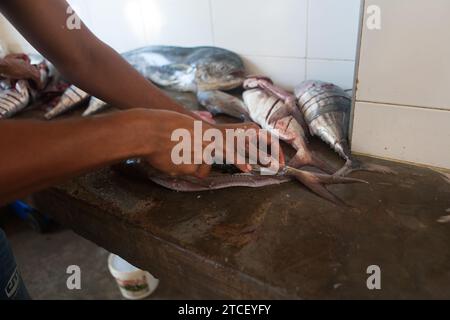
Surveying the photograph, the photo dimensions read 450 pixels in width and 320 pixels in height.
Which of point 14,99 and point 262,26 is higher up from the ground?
point 262,26

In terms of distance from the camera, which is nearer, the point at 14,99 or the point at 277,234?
the point at 277,234

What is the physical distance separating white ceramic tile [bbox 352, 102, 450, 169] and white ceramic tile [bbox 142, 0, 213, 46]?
107cm

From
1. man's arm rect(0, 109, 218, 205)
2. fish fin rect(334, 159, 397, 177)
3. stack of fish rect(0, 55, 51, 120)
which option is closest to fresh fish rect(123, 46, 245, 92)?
stack of fish rect(0, 55, 51, 120)

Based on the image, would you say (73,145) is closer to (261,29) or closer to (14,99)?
(261,29)

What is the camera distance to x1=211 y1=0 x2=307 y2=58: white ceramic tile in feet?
5.04

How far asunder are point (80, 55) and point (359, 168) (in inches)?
35.5

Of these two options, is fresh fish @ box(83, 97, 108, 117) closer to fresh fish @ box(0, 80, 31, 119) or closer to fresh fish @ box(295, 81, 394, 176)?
fresh fish @ box(0, 80, 31, 119)

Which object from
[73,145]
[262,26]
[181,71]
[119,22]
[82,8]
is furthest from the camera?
[82,8]

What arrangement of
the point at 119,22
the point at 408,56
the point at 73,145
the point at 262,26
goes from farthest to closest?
1. the point at 119,22
2. the point at 262,26
3. the point at 408,56
4. the point at 73,145

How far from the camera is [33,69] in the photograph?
6.41 feet

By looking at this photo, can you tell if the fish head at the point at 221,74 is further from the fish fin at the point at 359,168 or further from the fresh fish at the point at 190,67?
the fish fin at the point at 359,168

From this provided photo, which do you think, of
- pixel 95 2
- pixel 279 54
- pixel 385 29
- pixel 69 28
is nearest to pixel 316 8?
pixel 279 54

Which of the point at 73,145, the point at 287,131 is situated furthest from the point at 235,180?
the point at 73,145

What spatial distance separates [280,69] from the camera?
5.54 feet
